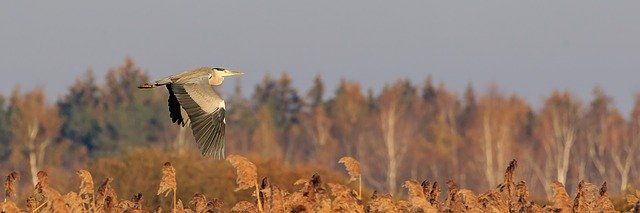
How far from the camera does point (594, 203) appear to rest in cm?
1047

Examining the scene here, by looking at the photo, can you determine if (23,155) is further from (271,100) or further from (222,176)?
(222,176)

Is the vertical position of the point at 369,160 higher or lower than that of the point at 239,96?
lower

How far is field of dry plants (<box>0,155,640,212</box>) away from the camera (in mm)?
9453

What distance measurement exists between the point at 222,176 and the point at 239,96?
7707cm

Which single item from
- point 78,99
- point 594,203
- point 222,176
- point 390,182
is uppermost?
point 78,99

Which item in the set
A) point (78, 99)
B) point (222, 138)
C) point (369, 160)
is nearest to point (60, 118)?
point (78, 99)

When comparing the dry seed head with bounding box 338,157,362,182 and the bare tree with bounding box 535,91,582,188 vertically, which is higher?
the bare tree with bounding box 535,91,582,188

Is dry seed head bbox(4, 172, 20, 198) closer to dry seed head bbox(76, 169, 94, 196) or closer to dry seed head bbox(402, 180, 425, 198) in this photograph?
dry seed head bbox(76, 169, 94, 196)

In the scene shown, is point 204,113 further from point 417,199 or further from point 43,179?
point 417,199

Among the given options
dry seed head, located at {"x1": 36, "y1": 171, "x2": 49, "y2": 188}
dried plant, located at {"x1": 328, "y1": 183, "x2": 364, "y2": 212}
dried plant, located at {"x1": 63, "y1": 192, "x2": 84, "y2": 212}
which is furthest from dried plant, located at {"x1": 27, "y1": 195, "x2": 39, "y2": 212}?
dried plant, located at {"x1": 328, "y1": 183, "x2": 364, "y2": 212}

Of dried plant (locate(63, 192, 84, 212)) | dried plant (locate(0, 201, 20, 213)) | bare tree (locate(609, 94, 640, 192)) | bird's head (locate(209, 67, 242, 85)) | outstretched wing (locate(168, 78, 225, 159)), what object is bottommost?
dried plant (locate(0, 201, 20, 213))

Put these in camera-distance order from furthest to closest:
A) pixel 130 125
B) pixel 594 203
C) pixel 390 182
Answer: pixel 130 125
pixel 390 182
pixel 594 203

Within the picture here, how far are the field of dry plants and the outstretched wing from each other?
2966 mm

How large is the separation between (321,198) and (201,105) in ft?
14.5
